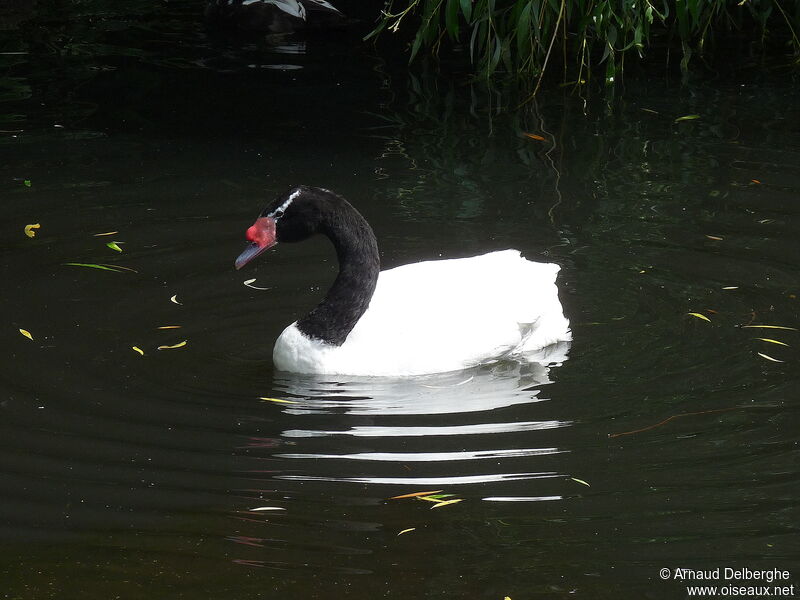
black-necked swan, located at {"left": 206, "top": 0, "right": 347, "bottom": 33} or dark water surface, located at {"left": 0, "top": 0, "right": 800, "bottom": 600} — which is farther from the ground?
black-necked swan, located at {"left": 206, "top": 0, "right": 347, "bottom": 33}

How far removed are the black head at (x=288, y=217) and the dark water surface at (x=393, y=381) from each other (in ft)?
2.02

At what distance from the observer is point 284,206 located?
19.6 ft

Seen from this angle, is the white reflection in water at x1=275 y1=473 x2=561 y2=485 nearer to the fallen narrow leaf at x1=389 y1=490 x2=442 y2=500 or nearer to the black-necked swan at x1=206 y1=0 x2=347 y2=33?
the fallen narrow leaf at x1=389 y1=490 x2=442 y2=500

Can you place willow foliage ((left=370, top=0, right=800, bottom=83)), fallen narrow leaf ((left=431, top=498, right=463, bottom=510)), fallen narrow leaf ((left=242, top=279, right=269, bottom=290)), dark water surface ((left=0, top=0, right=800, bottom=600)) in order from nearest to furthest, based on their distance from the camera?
1. dark water surface ((left=0, top=0, right=800, bottom=600))
2. fallen narrow leaf ((left=431, top=498, right=463, bottom=510))
3. fallen narrow leaf ((left=242, top=279, right=269, bottom=290))
4. willow foliage ((left=370, top=0, right=800, bottom=83))

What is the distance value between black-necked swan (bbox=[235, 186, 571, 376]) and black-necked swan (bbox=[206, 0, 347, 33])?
7.76m

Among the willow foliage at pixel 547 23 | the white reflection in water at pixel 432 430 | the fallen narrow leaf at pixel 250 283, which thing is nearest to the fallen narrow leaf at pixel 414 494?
the white reflection in water at pixel 432 430

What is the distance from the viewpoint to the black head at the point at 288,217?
5.95m

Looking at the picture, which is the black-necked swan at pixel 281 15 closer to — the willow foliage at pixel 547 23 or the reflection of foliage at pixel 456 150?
the reflection of foliage at pixel 456 150

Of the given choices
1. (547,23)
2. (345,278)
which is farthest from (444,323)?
(547,23)

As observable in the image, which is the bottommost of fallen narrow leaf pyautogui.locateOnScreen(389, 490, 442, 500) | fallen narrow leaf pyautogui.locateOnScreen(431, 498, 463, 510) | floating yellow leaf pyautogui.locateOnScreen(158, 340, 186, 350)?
fallen narrow leaf pyautogui.locateOnScreen(431, 498, 463, 510)

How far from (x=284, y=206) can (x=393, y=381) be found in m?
1.01

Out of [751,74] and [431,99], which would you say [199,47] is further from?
[751,74]

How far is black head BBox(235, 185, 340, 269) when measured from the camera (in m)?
5.95

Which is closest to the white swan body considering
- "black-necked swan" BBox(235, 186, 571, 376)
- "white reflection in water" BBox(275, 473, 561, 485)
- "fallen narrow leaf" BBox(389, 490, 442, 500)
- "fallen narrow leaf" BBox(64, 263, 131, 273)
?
"black-necked swan" BBox(235, 186, 571, 376)
